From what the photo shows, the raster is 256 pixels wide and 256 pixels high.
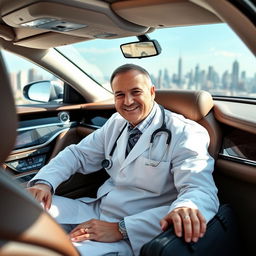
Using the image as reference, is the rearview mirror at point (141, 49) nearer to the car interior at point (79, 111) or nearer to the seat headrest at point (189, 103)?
the car interior at point (79, 111)

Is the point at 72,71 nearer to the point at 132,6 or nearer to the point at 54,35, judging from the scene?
the point at 54,35

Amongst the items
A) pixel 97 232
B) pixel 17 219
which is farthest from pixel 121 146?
pixel 17 219

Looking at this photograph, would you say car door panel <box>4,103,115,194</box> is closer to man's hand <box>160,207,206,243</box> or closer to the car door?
the car door

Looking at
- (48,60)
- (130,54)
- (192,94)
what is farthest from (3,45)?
(192,94)

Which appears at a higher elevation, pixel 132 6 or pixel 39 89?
pixel 132 6

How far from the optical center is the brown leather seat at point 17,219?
29.6 inches

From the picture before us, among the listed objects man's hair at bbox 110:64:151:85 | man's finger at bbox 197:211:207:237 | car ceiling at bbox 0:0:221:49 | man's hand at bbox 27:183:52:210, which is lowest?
man's hand at bbox 27:183:52:210

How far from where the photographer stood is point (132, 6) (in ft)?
5.78

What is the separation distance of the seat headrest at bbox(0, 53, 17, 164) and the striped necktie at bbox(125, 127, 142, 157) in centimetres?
155

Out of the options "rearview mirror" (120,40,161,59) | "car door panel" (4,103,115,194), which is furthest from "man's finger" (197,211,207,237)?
"car door panel" (4,103,115,194)

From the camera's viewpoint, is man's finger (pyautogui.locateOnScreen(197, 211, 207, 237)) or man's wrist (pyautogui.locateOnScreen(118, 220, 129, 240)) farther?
man's wrist (pyautogui.locateOnScreen(118, 220, 129, 240))

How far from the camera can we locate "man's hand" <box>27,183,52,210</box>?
84.7 inches

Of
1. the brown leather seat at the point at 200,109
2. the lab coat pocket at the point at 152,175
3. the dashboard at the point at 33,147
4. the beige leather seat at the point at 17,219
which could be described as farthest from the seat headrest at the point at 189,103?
the beige leather seat at the point at 17,219

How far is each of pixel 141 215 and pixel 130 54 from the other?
134cm
